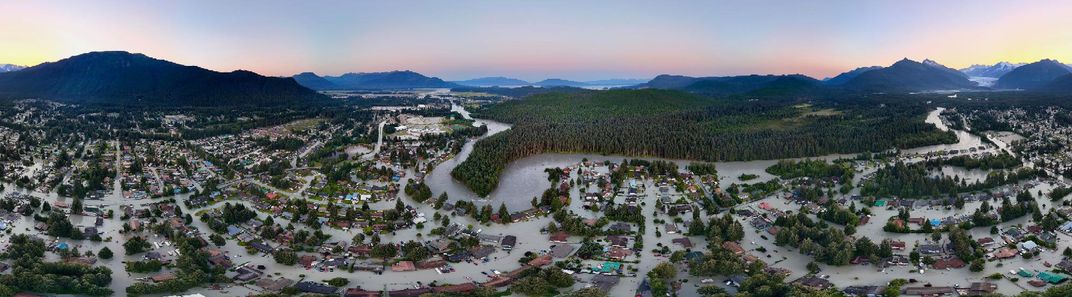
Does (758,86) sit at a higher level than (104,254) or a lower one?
higher

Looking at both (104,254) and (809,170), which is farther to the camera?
(809,170)

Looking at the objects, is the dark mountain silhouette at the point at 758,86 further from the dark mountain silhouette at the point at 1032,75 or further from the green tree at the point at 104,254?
the green tree at the point at 104,254

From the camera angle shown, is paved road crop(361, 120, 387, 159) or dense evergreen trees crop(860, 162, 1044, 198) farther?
paved road crop(361, 120, 387, 159)

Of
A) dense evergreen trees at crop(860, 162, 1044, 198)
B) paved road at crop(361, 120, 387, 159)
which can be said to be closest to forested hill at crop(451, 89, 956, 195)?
paved road at crop(361, 120, 387, 159)

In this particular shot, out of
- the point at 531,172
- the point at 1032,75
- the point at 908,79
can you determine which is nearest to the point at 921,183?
the point at 531,172

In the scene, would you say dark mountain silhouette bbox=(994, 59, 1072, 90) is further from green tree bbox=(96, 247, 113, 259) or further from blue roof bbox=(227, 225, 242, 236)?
green tree bbox=(96, 247, 113, 259)

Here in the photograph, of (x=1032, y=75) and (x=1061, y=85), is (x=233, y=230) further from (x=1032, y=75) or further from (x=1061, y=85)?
(x=1032, y=75)

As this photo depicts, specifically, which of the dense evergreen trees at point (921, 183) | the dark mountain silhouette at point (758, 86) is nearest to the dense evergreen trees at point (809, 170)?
the dense evergreen trees at point (921, 183)
